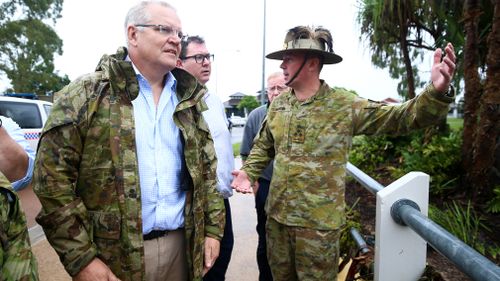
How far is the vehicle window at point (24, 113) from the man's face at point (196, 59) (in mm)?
7564

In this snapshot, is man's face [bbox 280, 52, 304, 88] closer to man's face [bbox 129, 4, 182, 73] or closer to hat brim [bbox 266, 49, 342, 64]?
hat brim [bbox 266, 49, 342, 64]

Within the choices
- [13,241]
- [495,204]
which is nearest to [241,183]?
[13,241]

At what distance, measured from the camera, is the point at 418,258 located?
1.99m

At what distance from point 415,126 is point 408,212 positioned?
53 cm

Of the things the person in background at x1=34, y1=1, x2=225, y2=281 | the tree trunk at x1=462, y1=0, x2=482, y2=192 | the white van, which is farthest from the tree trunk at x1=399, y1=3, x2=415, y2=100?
the white van

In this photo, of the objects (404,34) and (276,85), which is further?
(404,34)

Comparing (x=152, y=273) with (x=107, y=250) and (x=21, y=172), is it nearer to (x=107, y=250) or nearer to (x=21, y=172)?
(x=107, y=250)

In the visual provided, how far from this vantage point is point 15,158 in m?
1.69

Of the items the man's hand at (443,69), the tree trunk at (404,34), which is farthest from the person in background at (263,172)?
the tree trunk at (404,34)

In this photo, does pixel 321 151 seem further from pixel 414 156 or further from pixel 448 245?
pixel 414 156

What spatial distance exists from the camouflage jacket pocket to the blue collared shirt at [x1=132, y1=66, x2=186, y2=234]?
0.16m

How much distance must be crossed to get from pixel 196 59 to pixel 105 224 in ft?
5.31

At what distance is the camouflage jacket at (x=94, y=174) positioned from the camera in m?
1.44

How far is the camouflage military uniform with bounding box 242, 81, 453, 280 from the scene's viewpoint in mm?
2141
